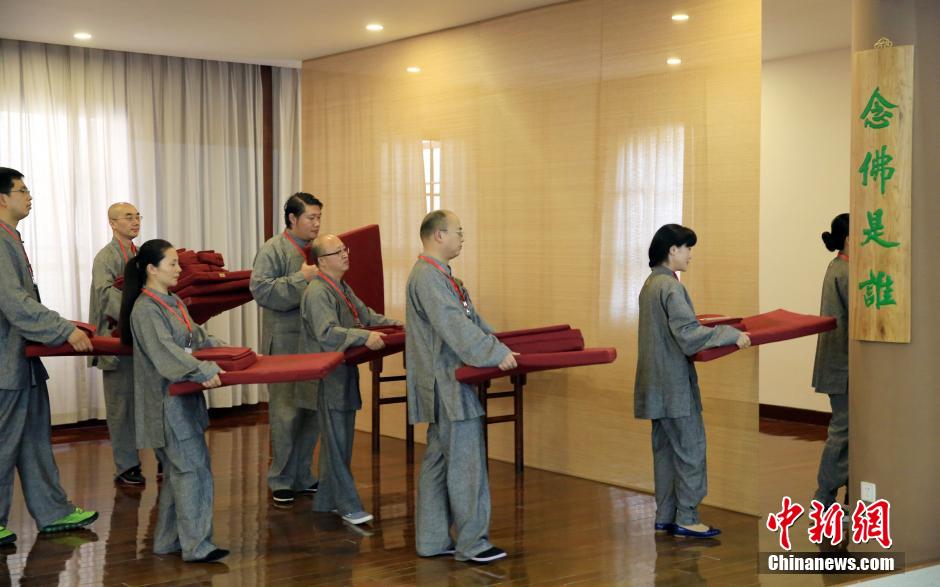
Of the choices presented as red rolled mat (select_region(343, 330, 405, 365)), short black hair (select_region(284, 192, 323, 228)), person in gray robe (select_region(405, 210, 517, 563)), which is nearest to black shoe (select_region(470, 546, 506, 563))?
person in gray robe (select_region(405, 210, 517, 563))

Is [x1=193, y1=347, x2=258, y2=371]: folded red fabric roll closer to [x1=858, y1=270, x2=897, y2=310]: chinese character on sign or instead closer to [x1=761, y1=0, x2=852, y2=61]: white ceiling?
[x1=858, y1=270, x2=897, y2=310]: chinese character on sign

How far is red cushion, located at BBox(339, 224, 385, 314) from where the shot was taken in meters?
6.62

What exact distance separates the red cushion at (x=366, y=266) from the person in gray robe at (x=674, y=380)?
2073 millimetres

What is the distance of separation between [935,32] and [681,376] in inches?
70.8

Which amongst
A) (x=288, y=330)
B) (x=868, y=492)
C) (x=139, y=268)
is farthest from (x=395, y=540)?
(x=868, y=492)

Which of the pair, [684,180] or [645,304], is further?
[684,180]

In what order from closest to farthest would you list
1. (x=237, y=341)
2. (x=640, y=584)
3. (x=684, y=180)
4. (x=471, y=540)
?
(x=640, y=584) < (x=471, y=540) < (x=684, y=180) < (x=237, y=341)

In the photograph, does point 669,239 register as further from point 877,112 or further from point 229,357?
point 229,357

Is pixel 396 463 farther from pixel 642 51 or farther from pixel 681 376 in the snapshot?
pixel 642 51

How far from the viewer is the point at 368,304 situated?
6.80 meters

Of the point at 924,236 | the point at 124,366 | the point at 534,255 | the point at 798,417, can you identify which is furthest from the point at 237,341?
the point at 924,236

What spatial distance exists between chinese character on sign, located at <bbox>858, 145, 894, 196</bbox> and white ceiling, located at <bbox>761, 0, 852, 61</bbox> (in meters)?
1.68

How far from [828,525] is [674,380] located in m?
0.98

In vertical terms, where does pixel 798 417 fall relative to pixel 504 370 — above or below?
below
